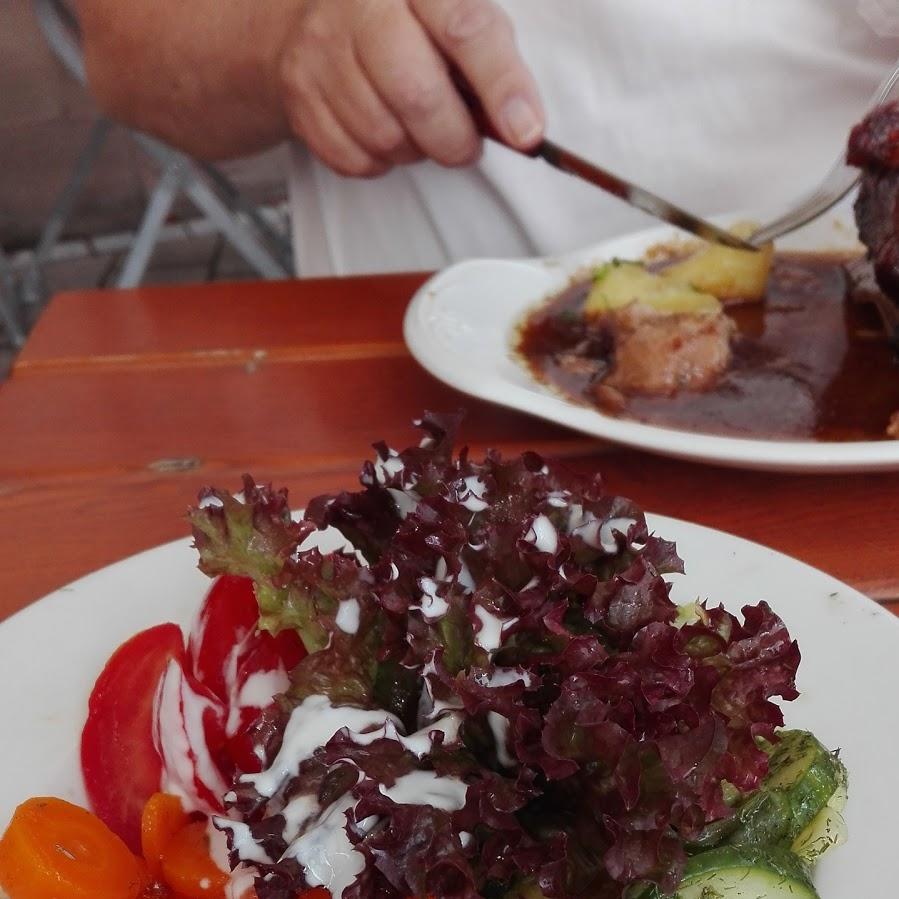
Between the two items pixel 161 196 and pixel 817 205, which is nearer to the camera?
pixel 817 205

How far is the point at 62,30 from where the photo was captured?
343cm

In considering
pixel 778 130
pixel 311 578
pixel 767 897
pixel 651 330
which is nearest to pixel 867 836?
pixel 767 897

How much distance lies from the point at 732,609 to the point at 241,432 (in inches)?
33.9

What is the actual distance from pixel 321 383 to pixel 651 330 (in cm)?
53

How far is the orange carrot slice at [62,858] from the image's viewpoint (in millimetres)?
748

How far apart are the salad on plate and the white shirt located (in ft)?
4.96

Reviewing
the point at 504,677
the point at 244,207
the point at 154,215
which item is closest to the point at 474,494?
the point at 504,677

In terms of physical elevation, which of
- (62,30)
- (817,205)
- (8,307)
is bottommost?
(8,307)

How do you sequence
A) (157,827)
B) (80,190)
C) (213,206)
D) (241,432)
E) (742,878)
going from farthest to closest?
(80,190)
(213,206)
(241,432)
(157,827)
(742,878)

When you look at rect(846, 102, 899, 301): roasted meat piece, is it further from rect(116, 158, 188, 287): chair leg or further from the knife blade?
rect(116, 158, 188, 287): chair leg

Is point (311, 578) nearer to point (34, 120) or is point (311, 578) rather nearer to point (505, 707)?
point (505, 707)

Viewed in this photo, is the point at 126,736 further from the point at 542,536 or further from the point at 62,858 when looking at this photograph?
the point at 542,536

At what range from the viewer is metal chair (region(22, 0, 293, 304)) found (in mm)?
3471

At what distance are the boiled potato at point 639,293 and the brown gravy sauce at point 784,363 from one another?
0.04 metres
